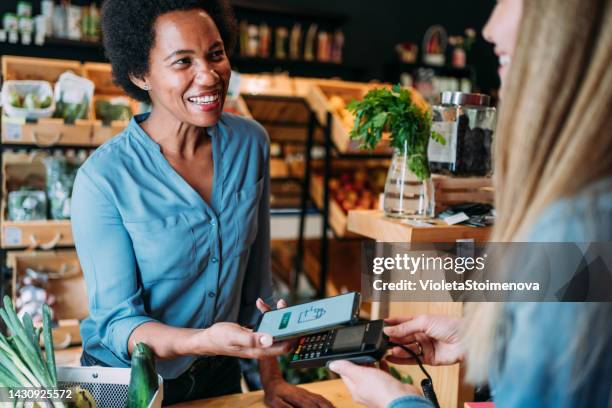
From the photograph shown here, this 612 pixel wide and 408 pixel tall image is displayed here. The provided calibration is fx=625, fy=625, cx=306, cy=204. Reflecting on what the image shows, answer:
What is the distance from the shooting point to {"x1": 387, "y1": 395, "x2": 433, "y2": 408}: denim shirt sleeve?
0.96m

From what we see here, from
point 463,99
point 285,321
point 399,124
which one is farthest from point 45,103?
point 285,321

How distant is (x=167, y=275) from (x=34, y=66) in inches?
94.3

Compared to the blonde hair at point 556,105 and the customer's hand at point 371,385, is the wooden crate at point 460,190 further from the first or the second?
the blonde hair at point 556,105

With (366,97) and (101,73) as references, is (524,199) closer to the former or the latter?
(366,97)

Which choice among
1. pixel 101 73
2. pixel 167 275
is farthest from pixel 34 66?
pixel 167 275

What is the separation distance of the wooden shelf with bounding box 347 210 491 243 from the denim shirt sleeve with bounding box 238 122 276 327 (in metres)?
0.33

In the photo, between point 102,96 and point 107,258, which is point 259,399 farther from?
point 102,96

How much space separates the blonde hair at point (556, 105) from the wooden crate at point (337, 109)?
2328mm

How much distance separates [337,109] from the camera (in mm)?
3836

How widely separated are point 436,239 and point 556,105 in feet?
3.30

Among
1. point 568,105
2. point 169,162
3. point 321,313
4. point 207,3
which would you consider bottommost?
point 321,313

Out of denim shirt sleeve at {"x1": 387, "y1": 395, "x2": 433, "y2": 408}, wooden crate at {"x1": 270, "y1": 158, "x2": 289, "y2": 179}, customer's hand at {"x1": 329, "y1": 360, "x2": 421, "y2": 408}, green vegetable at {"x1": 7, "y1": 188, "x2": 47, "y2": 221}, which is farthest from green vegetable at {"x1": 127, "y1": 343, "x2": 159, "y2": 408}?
wooden crate at {"x1": 270, "y1": 158, "x2": 289, "y2": 179}

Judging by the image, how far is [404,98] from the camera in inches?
70.9

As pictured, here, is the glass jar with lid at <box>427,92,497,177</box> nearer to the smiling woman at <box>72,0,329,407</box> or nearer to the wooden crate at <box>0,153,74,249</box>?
the smiling woman at <box>72,0,329,407</box>
